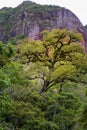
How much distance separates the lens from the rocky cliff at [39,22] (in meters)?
76.0

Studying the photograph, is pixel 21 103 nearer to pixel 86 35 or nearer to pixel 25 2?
pixel 86 35

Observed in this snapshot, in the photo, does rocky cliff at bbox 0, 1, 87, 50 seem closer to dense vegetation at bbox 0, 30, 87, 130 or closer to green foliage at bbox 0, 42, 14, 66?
dense vegetation at bbox 0, 30, 87, 130

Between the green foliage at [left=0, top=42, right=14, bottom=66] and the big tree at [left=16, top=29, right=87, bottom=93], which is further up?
the green foliage at [left=0, top=42, right=14, bottom=66]

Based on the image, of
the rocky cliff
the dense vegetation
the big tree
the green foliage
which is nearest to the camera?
the green foliage

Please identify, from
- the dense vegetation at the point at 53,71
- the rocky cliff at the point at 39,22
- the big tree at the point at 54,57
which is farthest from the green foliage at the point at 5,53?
the rocky cliff at the point at 39,22

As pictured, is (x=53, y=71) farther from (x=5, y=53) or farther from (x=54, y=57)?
(x=5, y=53)

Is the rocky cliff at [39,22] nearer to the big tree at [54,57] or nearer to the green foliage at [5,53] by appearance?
the big tree at [54,57]

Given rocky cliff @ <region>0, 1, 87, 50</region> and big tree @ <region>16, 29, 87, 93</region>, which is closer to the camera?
big tree @ <region>16, 29, 87, 93</region>

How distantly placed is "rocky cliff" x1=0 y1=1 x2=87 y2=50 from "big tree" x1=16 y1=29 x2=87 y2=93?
51928 mm

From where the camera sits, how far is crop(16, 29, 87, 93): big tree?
69.9ft

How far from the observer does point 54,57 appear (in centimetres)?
2200

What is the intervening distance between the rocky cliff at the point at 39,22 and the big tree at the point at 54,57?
5193 cm

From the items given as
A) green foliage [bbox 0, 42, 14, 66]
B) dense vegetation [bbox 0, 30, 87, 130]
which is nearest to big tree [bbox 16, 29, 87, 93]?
dense vegetation [bbox 0, 30, 87, 130]

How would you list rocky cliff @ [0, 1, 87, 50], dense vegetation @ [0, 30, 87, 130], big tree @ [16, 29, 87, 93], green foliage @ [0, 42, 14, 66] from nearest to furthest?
green foliage @ [0, 42, 14, 66], dense vegetation @ [0, 30, 87, 130], big tree @ [16, 29, 87, 93], rocky cliff @ [0, 1, 87, 50]
